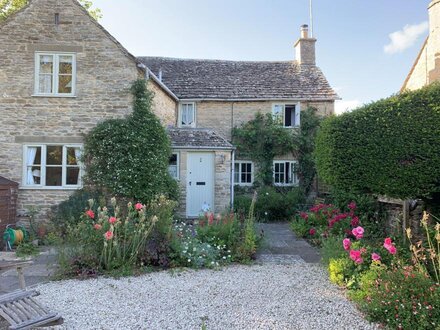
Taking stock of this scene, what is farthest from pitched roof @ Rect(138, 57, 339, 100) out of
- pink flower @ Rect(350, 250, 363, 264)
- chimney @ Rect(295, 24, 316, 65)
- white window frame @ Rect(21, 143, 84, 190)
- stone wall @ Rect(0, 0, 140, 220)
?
pink flower @ Rect(350, 250, 363, 264)

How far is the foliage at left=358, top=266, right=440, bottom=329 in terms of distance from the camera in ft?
12.9

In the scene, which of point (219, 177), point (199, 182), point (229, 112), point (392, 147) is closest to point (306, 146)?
point (229, 112)

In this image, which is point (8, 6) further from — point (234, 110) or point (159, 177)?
point (159, 177)

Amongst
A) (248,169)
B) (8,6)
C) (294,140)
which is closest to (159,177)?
(248,169)

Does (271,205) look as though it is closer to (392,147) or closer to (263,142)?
(263,142)

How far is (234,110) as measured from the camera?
17.3 m

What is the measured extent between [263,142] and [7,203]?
11.0 m

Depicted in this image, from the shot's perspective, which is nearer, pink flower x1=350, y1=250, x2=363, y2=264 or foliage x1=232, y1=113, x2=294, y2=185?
pink flower x1=350, y1=250, x2=363, y2=264

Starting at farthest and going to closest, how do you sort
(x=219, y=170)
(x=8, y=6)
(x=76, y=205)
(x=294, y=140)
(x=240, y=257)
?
(x=8, y=6)
(x=294, y=140)
(x=219, y=170)
(x=76, y=205)
(x=240, y=257)

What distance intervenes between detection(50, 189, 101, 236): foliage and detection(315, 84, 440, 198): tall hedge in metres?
7.39

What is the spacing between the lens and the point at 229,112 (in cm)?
1728

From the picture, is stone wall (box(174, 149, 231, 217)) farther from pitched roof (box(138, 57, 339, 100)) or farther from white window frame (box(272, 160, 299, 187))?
pitched roof (box(138, 57, 339, 100))

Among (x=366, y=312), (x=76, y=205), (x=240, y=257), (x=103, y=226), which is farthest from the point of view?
(x=76, y=205)

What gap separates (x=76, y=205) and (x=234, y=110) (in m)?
9.45
